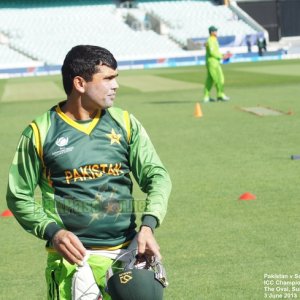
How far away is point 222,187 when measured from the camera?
1118 centimetres

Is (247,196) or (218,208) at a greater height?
(218,208)

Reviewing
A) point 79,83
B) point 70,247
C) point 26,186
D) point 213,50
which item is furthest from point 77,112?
point 213,50

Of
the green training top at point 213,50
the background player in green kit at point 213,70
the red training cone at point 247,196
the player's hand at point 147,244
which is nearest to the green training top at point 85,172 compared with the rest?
the player's hand at point 147,244

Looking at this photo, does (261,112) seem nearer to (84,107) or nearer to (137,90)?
(137,90)

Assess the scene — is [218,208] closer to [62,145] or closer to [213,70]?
[62,145]

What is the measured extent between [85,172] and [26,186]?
284 mm

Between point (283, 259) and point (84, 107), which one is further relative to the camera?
point (283, 259)

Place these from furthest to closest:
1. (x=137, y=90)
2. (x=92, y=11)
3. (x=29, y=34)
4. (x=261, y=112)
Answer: (x=92, y=11) → (x=29, y=34) → (x=137, y=90) → (x=261, y=112)

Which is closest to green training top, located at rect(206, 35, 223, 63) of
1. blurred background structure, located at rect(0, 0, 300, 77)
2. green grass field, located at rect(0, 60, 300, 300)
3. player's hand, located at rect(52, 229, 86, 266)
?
green grass field, located at rect(0, 60, 300, 300)

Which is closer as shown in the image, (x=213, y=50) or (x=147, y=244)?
(x=147, y=244)

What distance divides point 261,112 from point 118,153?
53.2ft

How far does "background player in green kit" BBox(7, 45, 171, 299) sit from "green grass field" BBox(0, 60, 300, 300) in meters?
2.41

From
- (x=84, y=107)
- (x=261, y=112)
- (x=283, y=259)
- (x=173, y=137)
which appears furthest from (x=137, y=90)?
(x=84, y=107)

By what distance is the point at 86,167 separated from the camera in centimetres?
428
